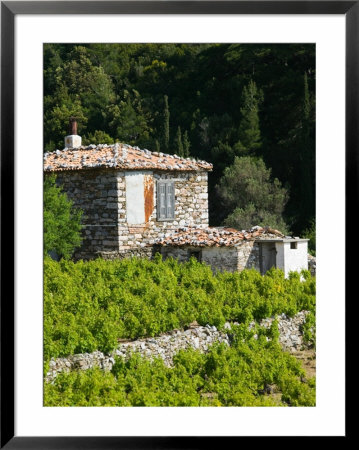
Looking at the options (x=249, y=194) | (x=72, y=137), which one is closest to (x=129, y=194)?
(x=72, y=137)

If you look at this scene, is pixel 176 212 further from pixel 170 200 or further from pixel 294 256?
pixel 294 256

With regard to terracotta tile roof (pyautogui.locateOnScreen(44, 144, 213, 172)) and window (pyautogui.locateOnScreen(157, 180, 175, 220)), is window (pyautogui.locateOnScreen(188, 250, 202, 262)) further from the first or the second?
terracotta tile roof (pyautogui.locateOnScreen(44, 144, 213, 172))

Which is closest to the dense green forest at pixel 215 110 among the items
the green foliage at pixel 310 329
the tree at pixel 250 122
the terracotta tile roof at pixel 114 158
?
the tree at pixel 250 122

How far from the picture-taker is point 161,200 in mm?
9203

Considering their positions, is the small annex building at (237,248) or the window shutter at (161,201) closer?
the small annex building at (237,248)

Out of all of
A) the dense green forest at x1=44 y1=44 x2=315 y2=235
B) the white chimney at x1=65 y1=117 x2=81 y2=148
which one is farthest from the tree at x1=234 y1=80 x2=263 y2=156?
the white chimney at x1=65 y1=117 x2=81 y2=148

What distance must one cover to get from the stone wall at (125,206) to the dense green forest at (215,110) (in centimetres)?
34

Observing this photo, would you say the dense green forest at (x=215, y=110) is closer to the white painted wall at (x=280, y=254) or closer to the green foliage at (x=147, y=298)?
the white painted wall at (x=280, y=254)

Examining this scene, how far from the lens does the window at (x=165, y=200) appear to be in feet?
28.8

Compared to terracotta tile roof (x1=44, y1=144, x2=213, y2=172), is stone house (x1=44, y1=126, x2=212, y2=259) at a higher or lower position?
lower

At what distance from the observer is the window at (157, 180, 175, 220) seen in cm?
877
